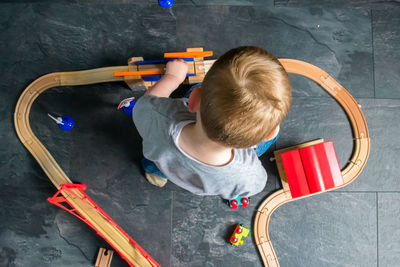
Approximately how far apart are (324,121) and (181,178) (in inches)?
30.9

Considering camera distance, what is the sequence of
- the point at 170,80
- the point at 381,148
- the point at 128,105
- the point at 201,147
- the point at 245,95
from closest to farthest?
the point at 245,95 < the point at 201,147 < the point at 170,80 < the point at 128,105 < the point at 381,148

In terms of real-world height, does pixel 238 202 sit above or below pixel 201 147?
below

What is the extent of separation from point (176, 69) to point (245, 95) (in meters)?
0.51

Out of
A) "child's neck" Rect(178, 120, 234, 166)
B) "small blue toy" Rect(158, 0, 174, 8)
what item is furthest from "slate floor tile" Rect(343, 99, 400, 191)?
"small blue toy" Rect(158, 0, 174, 8)

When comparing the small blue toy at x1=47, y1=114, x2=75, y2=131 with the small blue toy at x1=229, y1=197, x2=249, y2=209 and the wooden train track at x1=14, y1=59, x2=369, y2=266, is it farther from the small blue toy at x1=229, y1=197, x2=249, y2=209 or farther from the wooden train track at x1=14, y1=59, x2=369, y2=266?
the small blue toy at x1=229, y1=197, x2=249, y2=209

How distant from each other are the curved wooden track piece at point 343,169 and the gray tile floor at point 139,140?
0.10 ft

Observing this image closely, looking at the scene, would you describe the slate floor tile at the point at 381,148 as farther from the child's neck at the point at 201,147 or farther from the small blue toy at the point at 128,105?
the small blue toy at the point at 128,105

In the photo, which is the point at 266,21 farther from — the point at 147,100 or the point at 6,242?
the point at 6,242

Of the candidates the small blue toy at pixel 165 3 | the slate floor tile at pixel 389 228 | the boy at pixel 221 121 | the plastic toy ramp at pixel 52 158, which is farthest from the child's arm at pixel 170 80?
the slate floor tile at pixel 389 228

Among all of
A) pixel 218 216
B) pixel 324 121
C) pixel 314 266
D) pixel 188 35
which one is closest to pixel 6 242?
pixel 218 216

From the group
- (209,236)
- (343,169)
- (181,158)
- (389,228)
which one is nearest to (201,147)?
(181,158)

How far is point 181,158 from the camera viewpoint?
2.23 ft

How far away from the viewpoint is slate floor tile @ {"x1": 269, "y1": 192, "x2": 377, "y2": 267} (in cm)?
121

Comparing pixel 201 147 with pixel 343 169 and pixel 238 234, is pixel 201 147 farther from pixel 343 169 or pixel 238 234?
pixel 343 169
